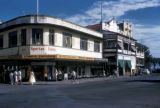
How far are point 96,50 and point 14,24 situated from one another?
19.0 meters

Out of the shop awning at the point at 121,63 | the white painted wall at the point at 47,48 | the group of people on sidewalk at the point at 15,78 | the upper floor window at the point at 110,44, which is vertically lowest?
the group of people on sidewalk at the point at 15,78

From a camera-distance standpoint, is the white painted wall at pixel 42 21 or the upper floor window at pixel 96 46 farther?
the upper floor window at pixel 96 46

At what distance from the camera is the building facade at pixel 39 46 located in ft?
149

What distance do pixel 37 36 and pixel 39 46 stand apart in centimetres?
145

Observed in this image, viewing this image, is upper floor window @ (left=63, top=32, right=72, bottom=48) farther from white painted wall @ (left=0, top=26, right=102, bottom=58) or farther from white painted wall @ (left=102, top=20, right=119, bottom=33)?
white painted wall @ (left=102, top=20, right=119, bottom=33)

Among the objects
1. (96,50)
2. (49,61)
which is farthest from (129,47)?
(49,61)

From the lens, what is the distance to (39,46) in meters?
45.8

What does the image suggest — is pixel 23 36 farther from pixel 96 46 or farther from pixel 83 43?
pixel 96 46

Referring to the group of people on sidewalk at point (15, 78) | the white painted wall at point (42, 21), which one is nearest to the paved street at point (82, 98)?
the group of people on sidewalk at point (15, 78)

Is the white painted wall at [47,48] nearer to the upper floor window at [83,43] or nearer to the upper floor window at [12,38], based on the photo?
the upper floor window at [12,38]

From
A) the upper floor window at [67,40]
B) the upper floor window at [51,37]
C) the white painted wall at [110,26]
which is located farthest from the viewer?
the white painted wall at [110,26]

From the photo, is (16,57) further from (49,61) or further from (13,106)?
(13,106)

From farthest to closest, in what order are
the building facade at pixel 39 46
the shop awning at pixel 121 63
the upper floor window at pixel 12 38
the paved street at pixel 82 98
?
the shop awning at pixel 121 63, the upper floor window at pixel 12 38, the building facade at pixel 39 46, the paved street at pixel 82 98

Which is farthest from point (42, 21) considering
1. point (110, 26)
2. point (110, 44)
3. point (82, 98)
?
point (110, 26)
